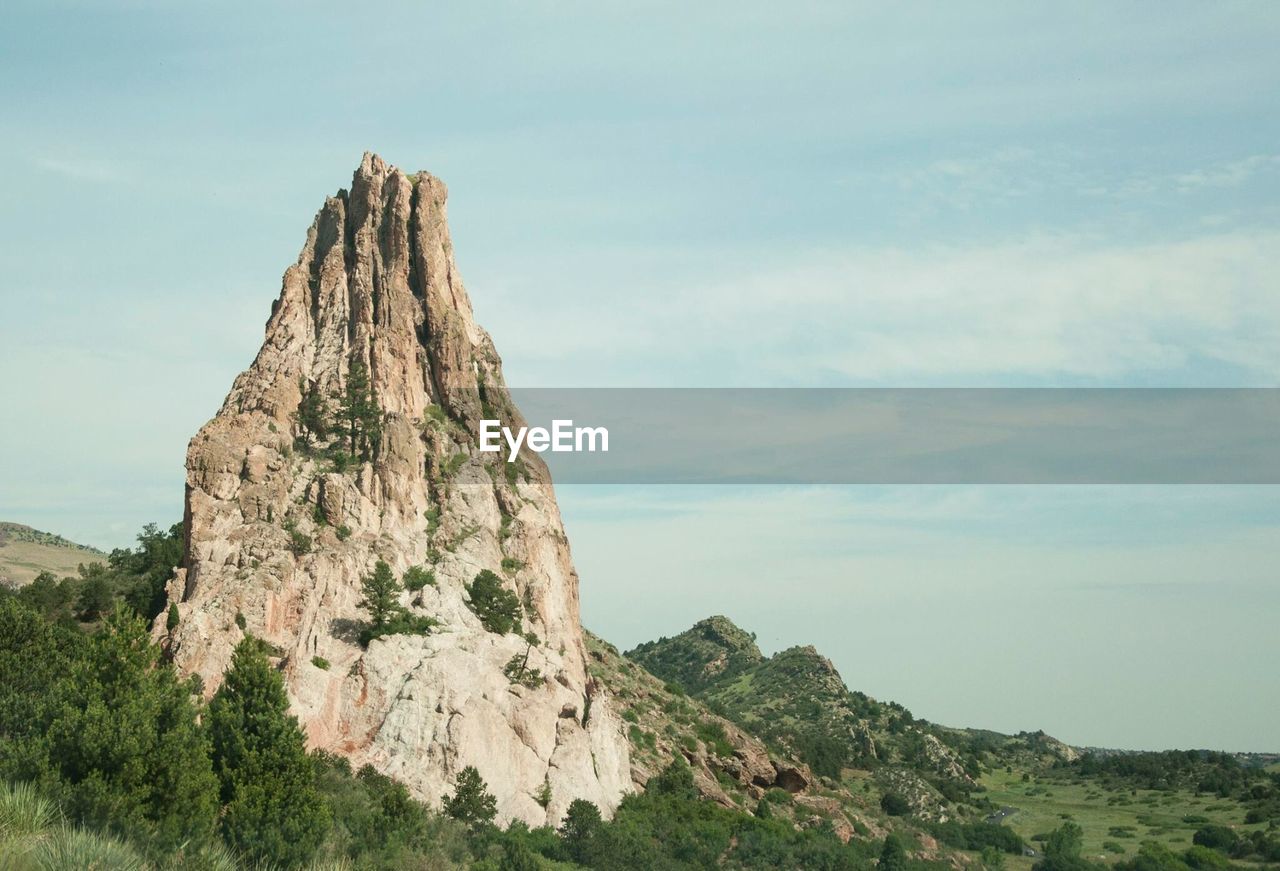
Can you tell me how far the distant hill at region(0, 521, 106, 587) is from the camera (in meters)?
148

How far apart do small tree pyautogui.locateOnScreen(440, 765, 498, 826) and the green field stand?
54440mm

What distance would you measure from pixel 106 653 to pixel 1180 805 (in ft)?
375

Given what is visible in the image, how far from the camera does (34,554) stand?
166 metres

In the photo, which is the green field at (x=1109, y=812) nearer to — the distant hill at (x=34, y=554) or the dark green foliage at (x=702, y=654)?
the dark green foliage at (x=702, y=654)

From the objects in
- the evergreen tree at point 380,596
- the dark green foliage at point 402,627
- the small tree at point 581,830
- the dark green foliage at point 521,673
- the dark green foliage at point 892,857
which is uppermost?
the evergreen tree at point 380,596

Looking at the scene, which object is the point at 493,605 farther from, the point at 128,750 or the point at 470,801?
the point at 128,750

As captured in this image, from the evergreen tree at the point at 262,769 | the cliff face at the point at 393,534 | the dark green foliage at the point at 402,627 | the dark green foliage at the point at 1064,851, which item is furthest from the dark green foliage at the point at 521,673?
the dark green foliage at the point at 1064,851

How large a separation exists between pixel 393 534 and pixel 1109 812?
86.3 metres

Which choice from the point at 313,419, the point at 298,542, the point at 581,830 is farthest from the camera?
the point at 313,419

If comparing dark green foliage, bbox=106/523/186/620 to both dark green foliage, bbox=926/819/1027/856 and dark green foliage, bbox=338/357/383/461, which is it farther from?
dark green foliage, bbox=926/819/1027/856

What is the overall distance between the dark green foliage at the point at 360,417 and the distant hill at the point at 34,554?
77089 mm

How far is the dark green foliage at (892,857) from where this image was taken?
2938 inches

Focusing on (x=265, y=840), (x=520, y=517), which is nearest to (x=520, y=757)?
(x=520, y=517)

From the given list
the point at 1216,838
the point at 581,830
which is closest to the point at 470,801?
the point at 581,830
